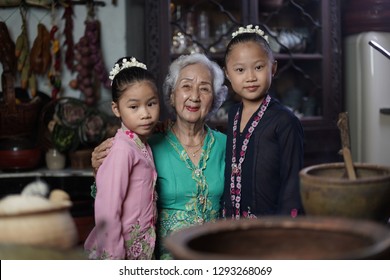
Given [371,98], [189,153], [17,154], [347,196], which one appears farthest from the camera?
[371,98]

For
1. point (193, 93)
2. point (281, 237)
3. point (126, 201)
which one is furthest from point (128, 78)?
point (281, 237)

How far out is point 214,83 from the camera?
167 cm

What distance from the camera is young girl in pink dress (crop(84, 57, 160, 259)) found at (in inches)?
53.5

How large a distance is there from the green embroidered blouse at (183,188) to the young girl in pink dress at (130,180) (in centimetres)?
9

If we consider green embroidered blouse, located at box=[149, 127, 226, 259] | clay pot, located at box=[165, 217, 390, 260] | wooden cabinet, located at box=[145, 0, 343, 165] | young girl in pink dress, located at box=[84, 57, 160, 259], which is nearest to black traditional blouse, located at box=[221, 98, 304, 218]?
Answer: green embroidered blouse, located at box=[149, 127, 226, 259]

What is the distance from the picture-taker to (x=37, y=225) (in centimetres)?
78

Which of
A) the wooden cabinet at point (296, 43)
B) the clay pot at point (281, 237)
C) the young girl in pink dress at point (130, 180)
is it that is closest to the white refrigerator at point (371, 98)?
the wooden cabinet at point (296, 43)

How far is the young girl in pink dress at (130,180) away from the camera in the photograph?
4.46 feet

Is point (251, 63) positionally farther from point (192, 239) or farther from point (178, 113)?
point (192, 239)

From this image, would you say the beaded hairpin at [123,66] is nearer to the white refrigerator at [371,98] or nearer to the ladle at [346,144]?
the ladle at [346,144]

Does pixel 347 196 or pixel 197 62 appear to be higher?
pixel 197 62

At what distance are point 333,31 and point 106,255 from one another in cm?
216

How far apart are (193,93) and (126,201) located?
1.24ft

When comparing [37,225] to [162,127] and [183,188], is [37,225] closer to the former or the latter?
[183,188]
